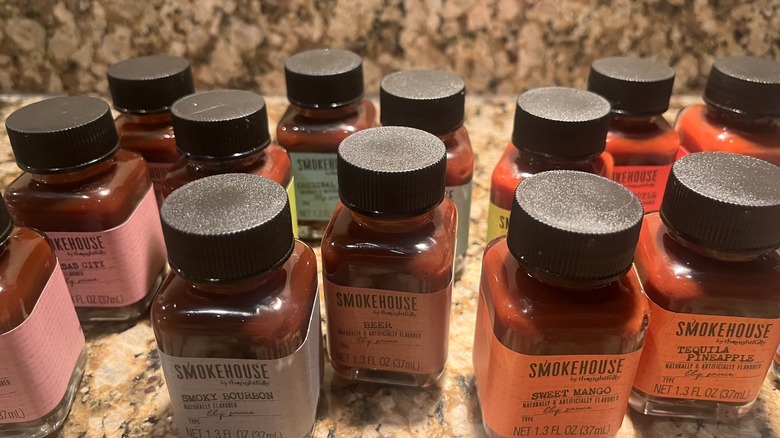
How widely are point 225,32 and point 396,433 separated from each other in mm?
656

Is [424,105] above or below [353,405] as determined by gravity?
above

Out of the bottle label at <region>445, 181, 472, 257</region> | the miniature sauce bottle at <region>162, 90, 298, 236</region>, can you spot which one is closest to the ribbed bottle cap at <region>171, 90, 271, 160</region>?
the miniature sauce bottle at <region>162, 90, 298, 236</region>

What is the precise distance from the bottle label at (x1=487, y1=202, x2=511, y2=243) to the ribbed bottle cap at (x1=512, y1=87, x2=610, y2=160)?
7cm

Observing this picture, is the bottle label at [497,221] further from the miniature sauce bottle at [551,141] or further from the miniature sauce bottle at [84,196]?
the miniature sauce bottle at [84,196]

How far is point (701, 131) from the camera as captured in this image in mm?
742

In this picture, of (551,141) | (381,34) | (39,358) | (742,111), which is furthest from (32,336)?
(742,111)

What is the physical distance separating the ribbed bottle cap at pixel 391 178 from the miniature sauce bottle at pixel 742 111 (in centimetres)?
36

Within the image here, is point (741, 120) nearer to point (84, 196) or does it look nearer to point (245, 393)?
point (245, 393)

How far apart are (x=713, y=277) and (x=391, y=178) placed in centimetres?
27

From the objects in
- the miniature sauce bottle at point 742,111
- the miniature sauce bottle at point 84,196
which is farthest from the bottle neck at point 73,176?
the miniature sauce bottle at point 742,111

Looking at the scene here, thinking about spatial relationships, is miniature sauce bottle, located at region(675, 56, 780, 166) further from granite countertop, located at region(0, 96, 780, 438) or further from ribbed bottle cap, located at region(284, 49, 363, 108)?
ribbed bottle cap, located at region(284, 49, 363, 108)

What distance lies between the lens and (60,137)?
59cm

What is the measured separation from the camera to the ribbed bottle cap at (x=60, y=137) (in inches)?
23.3

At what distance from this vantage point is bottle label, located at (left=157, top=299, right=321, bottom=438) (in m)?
0.51
